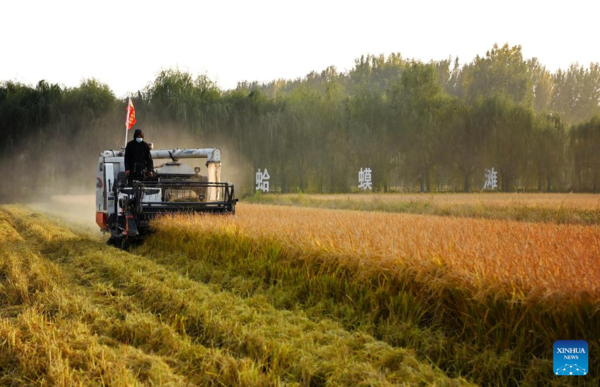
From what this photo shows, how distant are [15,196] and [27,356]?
36.9m

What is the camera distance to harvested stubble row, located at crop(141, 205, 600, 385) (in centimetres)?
376

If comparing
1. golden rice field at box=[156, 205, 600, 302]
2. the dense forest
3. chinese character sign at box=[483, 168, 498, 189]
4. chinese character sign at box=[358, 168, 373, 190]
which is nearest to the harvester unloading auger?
golden rice field at box=[156, 205, 600, 302]

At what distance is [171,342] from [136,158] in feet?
24.1

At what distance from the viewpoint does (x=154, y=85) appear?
38.0 metres

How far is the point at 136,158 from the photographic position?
11.0 metres

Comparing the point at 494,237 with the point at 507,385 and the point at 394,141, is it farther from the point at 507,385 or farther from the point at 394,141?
the point at 394,141

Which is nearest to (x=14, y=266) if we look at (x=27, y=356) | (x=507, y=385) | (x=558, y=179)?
(x=27, y=356)

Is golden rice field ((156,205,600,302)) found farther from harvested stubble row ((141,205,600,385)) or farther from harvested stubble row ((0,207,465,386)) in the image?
harvested stubble row ((0,207,465,386))

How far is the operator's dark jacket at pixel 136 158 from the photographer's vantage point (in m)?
11.0

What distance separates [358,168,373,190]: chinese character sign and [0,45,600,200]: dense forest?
77 centimetres

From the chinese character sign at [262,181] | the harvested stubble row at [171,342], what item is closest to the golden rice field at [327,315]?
the harvested stubble row at [171,342]

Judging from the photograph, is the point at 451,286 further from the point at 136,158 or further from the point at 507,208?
the point at 507,208

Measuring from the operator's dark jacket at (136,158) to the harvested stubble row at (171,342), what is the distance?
451 centimetres

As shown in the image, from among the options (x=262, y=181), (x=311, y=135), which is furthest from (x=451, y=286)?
(x=311, y=135)
